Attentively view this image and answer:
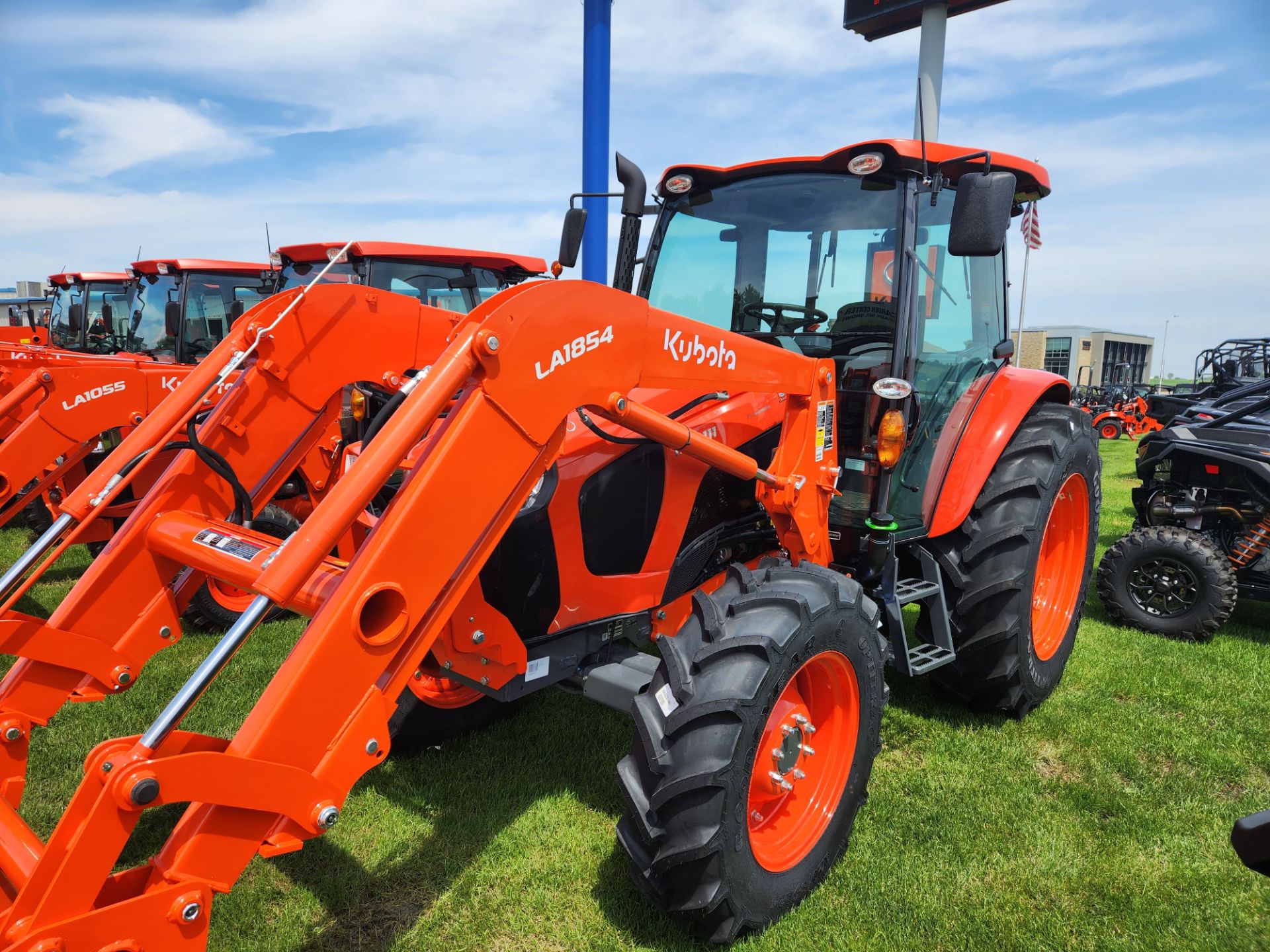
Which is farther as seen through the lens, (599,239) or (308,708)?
(599,239)

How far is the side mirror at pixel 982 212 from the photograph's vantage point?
114 inches

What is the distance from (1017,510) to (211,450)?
3.29 meters

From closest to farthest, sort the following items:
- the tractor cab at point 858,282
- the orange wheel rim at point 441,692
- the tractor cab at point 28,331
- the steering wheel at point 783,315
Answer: the tractor cab at point 858,282, the orange wheel rim at point 441,692, the steering wheel at point 783,315, the tractor cab at point 28,331

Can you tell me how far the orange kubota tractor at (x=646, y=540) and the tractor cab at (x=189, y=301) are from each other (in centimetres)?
584

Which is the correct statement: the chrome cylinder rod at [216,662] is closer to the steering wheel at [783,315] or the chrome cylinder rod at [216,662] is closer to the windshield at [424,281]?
the steering wheel at [783,315]

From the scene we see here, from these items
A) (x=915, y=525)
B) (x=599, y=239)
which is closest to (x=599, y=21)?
(x=599, y=239)

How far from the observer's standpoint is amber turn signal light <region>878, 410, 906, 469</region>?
3336mm

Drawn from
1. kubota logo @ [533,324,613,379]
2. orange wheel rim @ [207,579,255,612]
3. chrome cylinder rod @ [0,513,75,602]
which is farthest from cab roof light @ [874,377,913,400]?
orange wheel rim @ [207,579,255,612]

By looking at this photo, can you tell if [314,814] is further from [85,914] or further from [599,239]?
[599,239]

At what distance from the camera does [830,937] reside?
8.62 ft

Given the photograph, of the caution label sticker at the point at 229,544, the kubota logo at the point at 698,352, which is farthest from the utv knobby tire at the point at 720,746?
the caution label sticker at the point at 229,544

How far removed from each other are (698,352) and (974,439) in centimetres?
182

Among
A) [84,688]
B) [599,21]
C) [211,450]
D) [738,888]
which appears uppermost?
[599,21]

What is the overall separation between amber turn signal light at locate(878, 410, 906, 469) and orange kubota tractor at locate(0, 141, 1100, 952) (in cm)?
1
